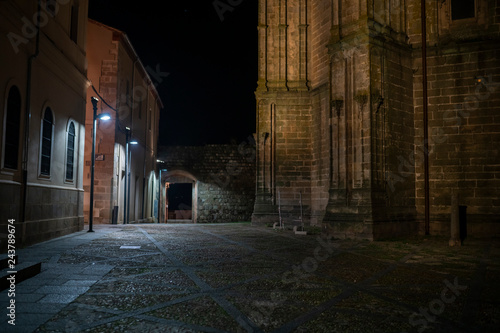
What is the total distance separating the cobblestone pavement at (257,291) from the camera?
11.7ft

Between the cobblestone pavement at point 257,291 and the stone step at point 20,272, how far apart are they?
12cm

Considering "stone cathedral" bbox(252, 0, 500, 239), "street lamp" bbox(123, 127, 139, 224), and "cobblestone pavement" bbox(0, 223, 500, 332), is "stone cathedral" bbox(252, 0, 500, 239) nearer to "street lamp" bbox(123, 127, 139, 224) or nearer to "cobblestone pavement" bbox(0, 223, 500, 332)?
"cobblestone pavement" bbox(0, 223, 500, 332)

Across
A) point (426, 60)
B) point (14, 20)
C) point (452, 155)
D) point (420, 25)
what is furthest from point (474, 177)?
point (14, 20)

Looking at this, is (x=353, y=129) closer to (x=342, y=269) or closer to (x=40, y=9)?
(x=342, y=269)

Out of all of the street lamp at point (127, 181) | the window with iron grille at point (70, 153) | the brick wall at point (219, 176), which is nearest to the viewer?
the window with iron grille at point (70, 153)

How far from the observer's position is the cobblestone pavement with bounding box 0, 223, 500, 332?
3564mm

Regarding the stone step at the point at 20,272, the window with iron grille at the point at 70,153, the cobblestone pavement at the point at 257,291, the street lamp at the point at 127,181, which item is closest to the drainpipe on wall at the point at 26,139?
the cobblestone pavement at the point at 257,291

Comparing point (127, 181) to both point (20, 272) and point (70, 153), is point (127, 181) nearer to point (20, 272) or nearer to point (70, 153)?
point (70, 153)

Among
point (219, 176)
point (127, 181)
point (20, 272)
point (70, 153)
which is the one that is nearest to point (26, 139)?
point (70, 153)

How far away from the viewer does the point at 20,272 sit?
5.11 metres

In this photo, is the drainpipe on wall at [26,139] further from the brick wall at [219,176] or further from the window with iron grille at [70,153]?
the brick wall at [219,176]

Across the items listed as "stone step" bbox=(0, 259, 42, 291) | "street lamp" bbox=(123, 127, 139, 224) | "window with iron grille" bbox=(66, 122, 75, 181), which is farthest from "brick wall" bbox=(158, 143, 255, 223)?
"stone step" bbox=(0, 259, 42, 291)

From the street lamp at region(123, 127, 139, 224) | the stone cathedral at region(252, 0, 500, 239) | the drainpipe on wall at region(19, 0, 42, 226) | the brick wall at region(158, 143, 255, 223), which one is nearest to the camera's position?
the drainpipe on wall at region(19, 0, 42, 226)

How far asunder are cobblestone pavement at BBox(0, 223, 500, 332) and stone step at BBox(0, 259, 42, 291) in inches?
4.8
